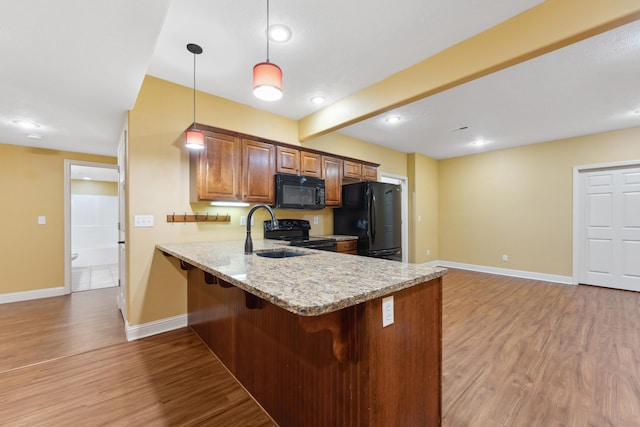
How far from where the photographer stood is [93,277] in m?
5.15

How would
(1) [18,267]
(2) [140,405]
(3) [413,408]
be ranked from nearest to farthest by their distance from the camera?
1. (3) [413,408]
2. (2) [140,405]
3. (1) [18,267]

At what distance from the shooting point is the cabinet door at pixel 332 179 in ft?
12.7

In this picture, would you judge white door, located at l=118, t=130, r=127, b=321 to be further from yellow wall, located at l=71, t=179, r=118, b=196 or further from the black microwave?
yellow wall, located at l=71, t=179, r=118, b=196

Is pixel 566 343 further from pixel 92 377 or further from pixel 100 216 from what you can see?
pixel 100 216

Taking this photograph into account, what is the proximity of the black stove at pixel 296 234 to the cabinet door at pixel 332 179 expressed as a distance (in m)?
0.55

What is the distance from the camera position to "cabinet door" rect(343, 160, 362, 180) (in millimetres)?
4145

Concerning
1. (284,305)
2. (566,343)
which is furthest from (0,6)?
(566,343)

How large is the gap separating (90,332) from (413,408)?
10.5 ft

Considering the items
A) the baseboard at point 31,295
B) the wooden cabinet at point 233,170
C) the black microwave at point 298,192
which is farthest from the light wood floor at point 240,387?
the black microwave at point 298,192

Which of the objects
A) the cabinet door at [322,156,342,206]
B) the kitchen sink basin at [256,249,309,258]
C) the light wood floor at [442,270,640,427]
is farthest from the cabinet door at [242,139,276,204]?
the light wood floor at [442,270,640,427]

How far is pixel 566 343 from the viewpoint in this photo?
2.45 m

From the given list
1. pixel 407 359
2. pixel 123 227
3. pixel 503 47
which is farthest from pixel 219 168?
pixel 503 47

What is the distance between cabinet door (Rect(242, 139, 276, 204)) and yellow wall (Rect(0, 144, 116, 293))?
3230 mm

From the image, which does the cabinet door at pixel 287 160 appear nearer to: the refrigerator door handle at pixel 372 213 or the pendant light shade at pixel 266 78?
the refrigerator door handle at pixel 372 213
